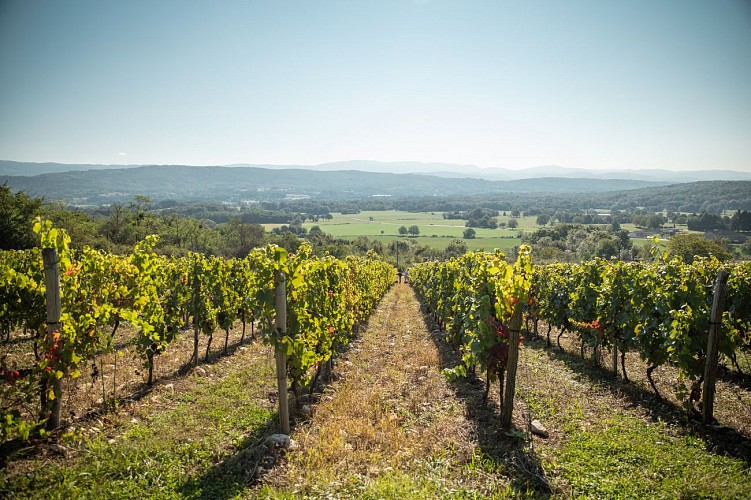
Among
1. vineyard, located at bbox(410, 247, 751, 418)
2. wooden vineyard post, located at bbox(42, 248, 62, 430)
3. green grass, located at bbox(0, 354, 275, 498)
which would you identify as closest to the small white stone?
vineyard, located at bbox(410, 247, 751, 418)

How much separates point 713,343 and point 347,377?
7173mm

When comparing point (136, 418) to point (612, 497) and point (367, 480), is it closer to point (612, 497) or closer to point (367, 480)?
point (367, 480)

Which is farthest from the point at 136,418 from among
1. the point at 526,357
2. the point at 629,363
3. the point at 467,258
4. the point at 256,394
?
the point at 629,363

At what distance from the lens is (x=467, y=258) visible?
11852 millimetres

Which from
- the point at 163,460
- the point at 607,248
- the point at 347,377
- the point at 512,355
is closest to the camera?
the point at 163,460

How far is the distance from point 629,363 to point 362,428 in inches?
345

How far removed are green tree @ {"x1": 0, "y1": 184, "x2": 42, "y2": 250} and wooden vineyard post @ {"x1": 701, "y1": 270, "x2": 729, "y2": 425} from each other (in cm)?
4637

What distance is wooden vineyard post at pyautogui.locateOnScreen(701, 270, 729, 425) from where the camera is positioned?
633cm

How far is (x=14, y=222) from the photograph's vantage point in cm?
3716

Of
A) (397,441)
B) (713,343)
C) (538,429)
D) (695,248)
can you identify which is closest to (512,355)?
(538,429)

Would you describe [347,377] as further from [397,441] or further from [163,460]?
[163,460]

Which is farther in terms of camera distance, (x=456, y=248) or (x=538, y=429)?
(x=456, y=248)

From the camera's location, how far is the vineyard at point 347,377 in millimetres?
5332

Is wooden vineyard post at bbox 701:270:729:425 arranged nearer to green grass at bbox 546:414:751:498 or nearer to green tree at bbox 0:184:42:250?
green grass at bbox 546:414:751:498
